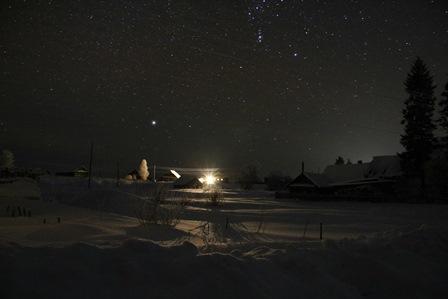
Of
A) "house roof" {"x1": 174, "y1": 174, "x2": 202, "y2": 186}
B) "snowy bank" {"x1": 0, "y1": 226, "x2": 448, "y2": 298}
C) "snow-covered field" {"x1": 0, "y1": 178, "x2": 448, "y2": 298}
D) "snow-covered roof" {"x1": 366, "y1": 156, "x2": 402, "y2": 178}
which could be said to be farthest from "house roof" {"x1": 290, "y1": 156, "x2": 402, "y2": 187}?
"snowy bank" {"x1": 0, "y1": 226, "x2": 448, "y2": 298}

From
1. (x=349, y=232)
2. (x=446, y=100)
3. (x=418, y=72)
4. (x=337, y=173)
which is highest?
(x=418, y=72)

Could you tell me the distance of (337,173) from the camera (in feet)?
208

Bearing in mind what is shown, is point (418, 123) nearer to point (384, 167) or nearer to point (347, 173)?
point (384, 167)

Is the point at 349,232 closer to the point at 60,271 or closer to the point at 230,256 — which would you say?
the point at 230,256

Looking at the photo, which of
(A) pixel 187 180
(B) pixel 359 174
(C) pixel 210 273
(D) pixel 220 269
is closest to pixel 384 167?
(B) pixel 359 174

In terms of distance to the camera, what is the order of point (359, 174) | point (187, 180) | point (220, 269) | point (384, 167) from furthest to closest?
point (187, 180), point (359, 174), point (384, 167), point (220, 269)

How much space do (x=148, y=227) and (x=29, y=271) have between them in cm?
941

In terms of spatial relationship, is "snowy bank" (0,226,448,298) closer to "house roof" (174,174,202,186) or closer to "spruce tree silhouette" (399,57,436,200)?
"spruce tree silhouette" (399,57,436,200)

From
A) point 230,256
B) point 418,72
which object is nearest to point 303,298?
point 230,256

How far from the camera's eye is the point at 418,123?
4569 cm

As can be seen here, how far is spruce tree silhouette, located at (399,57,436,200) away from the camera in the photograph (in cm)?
4522

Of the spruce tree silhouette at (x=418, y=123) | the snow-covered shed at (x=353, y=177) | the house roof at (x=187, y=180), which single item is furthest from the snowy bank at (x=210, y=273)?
the house roof at (x=187, y=180)

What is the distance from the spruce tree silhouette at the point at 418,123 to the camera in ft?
148

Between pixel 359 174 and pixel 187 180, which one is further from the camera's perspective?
pixel 187 180
